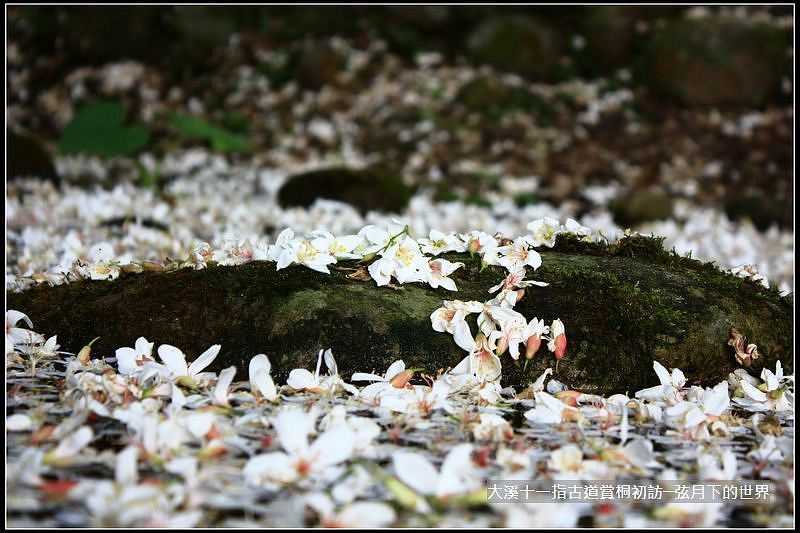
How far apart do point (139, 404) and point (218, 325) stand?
0.55m

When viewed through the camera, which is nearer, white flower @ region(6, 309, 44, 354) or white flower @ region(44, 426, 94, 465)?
white flower @ region(44, 426, 94, 465)

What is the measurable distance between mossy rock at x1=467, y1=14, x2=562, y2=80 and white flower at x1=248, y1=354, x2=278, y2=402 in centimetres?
913

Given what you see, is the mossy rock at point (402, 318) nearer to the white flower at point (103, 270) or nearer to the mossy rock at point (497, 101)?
the white flower at point (103, 270)

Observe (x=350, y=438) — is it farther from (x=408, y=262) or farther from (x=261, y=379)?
(x=408, y=262)

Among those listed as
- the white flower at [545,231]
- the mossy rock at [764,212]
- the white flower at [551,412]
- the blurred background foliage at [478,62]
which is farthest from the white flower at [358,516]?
the blurred background foliage at [478,62]

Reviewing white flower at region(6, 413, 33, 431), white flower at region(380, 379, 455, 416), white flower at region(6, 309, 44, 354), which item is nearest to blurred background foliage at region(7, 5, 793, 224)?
white flower at region(6, 309, 44, 354)

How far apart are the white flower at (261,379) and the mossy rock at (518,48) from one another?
359 inches

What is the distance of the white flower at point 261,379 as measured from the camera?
1.93 metres

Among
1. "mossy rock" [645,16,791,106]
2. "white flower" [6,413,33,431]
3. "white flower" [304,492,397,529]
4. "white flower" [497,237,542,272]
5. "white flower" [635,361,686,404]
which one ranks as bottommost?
"white flower" [304,492,397,529]

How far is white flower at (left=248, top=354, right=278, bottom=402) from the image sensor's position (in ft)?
6.33

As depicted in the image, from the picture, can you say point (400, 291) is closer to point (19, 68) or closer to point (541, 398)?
point (541, 398)

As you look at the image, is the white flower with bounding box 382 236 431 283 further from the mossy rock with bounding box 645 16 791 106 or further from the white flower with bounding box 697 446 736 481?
the mossy rock with bounding box 645 16 791 106

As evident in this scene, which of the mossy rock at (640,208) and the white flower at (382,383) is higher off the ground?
the mossy rock at (640,208)

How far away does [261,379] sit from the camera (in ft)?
6.33
